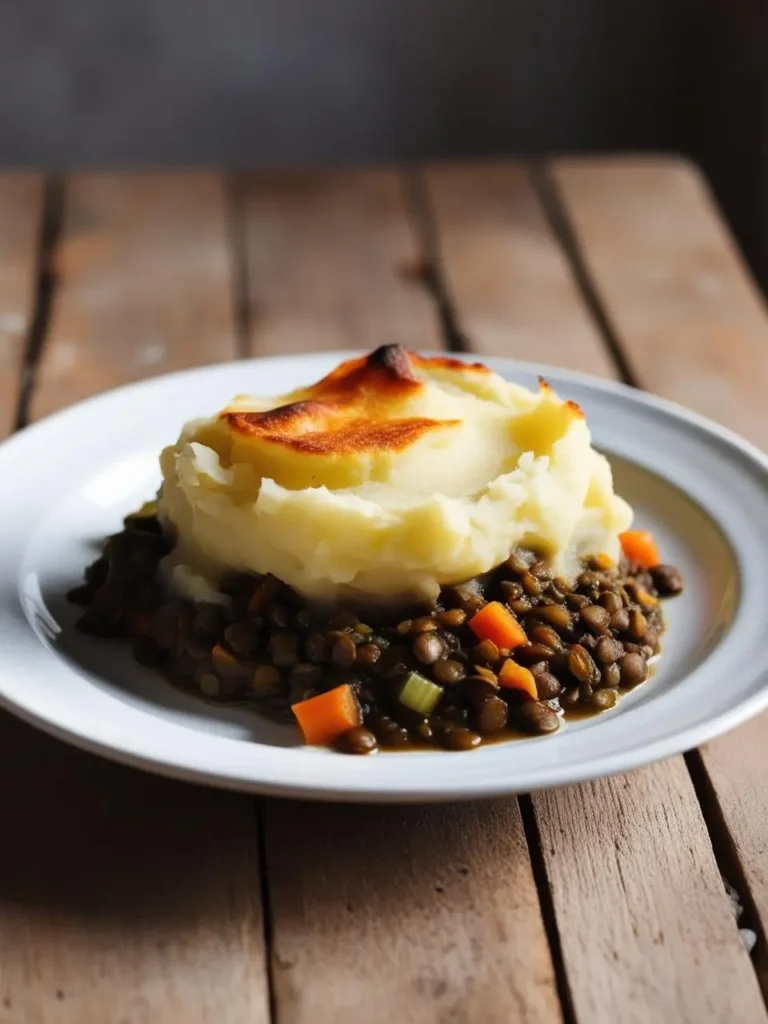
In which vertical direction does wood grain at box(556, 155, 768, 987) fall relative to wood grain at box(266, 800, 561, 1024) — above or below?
above

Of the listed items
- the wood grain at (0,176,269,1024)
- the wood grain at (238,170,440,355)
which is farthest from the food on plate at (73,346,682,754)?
the wood grain at (238,170,440,355)

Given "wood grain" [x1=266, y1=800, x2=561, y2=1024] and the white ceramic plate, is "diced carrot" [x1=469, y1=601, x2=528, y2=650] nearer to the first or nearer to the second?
the white ceramic plate

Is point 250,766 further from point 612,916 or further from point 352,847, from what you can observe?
point 612,916

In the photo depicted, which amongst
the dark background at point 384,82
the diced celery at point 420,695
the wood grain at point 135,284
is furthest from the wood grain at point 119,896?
the dark background at point 384,82

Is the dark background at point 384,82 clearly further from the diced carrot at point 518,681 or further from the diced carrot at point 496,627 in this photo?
the diced carrot at point 518,681

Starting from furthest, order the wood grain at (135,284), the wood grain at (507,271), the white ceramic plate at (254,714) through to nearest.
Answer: the wood grain at (507,271) → the wood grain at (135,284) → the white ceramic plate at (254,714)

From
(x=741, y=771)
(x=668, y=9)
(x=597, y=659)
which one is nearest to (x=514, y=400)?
(x=597, y=659)
